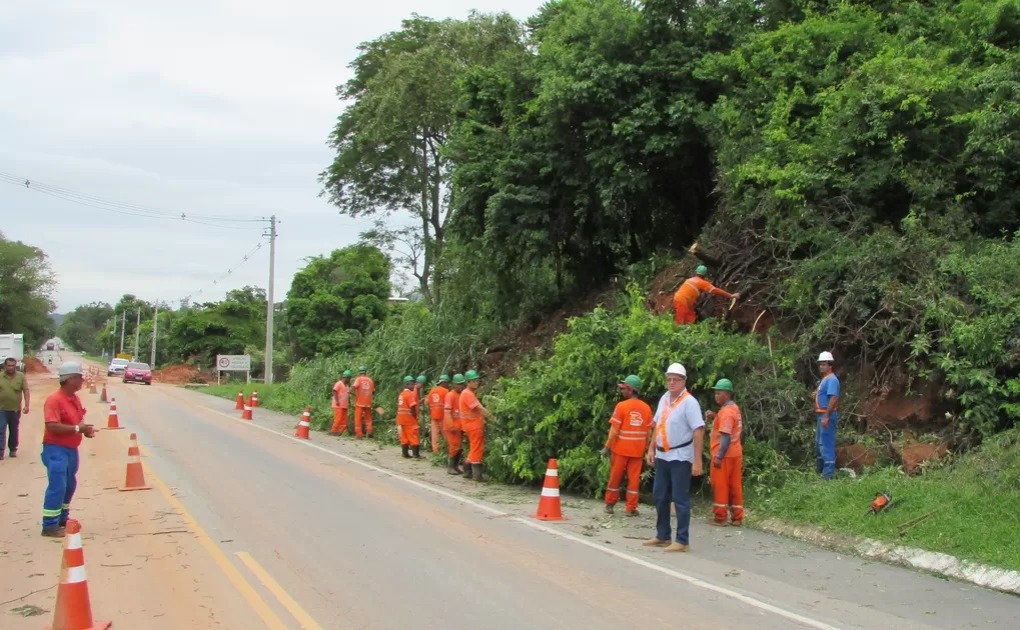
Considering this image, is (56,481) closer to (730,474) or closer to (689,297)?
(730,474)

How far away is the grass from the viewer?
7801 millimetres

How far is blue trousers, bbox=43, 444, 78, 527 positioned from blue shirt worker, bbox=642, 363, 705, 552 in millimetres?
6129

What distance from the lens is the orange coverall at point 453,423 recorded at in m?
14.6

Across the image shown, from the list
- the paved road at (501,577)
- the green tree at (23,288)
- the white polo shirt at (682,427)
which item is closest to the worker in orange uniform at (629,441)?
the paved road at (501,577)

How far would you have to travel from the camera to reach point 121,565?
24.9 ft

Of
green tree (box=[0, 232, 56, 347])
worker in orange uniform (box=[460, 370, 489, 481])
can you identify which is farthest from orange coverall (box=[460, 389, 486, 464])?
green tree (box=[0, 232, 56, 347])

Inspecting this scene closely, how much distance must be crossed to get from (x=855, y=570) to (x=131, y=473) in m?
9.46

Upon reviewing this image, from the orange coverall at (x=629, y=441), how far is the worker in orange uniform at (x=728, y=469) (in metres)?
0.91

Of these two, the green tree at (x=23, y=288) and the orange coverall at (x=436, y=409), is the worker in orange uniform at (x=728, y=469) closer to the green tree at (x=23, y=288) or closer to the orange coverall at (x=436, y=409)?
the orange coverall at (x=436, y=409)

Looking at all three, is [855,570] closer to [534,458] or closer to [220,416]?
[534,458]

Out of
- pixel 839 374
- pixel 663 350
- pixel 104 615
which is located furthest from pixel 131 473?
pixel 839 374

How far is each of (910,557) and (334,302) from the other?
47198 mm

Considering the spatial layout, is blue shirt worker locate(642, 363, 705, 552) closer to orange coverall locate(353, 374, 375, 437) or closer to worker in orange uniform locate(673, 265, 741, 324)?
worker in orange uniform locate(673, 265, 741, 324)

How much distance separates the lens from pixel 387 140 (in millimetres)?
30312
